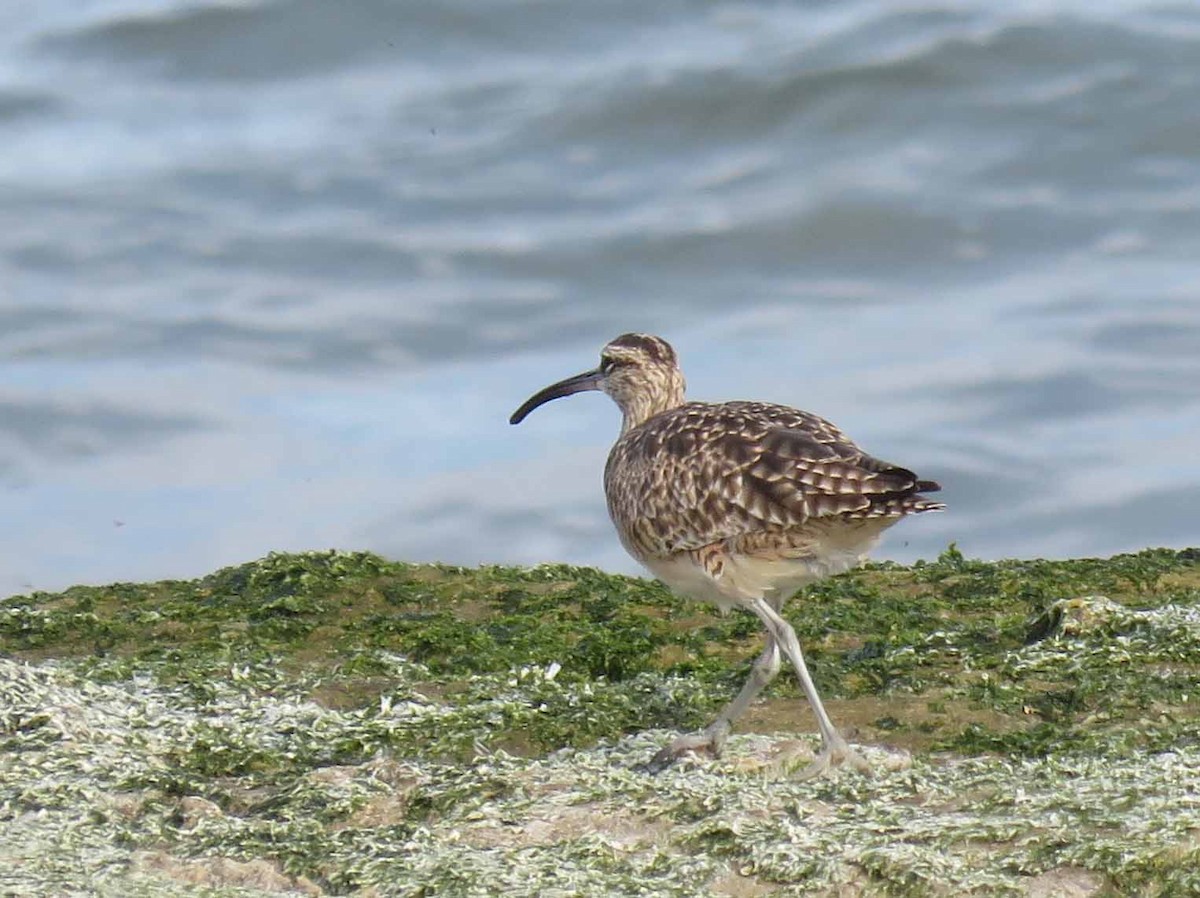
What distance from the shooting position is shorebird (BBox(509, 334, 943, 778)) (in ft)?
23.6

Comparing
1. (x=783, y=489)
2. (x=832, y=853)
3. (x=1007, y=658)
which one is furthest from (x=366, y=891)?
(x=1007, y=658)

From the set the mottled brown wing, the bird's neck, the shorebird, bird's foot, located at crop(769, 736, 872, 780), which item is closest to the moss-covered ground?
bird's foot, located at crop(769, 736, 872, 780)

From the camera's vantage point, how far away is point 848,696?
7863 millimetres

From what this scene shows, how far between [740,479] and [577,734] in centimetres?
109

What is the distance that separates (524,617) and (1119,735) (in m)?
2.94

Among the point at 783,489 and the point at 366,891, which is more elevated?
the point at 783,489

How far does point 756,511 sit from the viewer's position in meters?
7.45

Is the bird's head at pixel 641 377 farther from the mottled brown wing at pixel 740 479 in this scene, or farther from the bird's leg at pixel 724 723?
the bird's leg at pixel 724 723

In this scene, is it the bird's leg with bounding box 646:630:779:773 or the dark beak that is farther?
the dark beak

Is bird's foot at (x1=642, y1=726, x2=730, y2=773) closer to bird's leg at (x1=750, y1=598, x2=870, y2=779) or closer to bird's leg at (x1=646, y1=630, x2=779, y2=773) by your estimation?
bird's leg at (x1=646, y1=630, x2=779, y2=773)

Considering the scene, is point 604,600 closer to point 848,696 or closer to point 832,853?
Result: point 848,696

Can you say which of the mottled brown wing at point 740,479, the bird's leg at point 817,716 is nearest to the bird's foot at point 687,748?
the bird's leg at point 817,716

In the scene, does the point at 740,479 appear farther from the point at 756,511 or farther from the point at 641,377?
the point at 641,377

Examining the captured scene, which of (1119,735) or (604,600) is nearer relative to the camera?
(1119,735)
